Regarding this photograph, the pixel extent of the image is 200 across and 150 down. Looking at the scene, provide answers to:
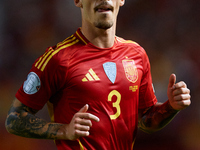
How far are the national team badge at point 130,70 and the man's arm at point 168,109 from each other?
9.3 inches

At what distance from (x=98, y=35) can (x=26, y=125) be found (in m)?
0.72

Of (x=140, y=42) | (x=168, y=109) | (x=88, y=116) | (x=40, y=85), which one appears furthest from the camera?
(x=140, y=42)

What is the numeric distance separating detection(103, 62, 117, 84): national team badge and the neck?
0.14 m

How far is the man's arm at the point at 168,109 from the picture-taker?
211cm

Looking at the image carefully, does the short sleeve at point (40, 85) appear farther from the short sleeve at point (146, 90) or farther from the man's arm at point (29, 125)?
the short sleeve at point (146, 90)

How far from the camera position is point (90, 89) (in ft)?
6.84

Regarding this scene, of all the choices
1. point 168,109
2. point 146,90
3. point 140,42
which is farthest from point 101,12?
point 140,42

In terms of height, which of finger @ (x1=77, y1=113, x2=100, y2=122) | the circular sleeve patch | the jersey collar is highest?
the jersey collar

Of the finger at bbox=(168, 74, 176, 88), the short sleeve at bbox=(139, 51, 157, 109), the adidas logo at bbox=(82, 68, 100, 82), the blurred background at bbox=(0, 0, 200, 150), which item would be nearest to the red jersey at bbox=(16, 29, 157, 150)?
the adidas logo at bbox=(82, 68, 100, 82)

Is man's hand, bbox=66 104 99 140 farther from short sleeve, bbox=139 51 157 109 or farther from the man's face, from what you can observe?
short sleeve, bbox=139 51 157 109

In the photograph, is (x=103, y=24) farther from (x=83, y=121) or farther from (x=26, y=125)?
(x=26, y=125)

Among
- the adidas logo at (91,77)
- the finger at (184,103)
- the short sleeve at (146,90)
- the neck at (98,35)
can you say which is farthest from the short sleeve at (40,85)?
the finger at (184,103)

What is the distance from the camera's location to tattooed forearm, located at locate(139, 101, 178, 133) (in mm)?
2332

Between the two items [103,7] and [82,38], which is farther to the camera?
[82,38]
